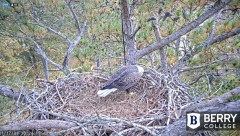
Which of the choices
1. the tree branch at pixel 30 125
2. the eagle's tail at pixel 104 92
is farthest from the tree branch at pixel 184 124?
the eagle's tail at pixel 104 92

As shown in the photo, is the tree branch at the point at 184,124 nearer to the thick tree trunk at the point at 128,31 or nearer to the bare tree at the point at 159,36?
the bare tree at the point at 159,36

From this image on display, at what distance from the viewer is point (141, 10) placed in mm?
5113

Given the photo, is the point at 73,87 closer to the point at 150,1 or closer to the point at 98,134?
the point at 98,134

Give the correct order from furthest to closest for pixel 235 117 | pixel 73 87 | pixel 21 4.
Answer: pixel 21 4 < pixel 73 87 < pixel 235 117

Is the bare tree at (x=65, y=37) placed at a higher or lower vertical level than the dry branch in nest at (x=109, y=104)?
higher

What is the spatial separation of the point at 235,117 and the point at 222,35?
9.92 ft

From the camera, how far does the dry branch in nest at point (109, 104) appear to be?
291cm

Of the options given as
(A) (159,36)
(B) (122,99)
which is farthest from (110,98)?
(A) (159,36)

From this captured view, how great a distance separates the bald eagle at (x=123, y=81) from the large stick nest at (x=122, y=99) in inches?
5.5

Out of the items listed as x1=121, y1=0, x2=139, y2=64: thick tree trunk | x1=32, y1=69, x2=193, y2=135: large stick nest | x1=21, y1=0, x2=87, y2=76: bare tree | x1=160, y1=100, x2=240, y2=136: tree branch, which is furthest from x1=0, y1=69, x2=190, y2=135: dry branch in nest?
x1=21, y1=0, x2=87, y2=76: bare tree

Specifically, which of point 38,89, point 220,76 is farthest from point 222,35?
point 38,89

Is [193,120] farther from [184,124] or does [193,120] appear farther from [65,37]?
[65,37]

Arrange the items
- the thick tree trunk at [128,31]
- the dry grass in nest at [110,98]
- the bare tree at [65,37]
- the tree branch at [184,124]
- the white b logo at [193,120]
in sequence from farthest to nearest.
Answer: the bare tree at [65,37]
the thick tree trunk at [128,31]
the dry grass in nest at [110,98]
the white b logo at [193,120]
the tree branch at [184,124]

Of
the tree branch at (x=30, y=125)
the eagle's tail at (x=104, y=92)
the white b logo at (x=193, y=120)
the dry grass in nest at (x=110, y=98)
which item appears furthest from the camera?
the eagle's tail at (x=104, y=92)
